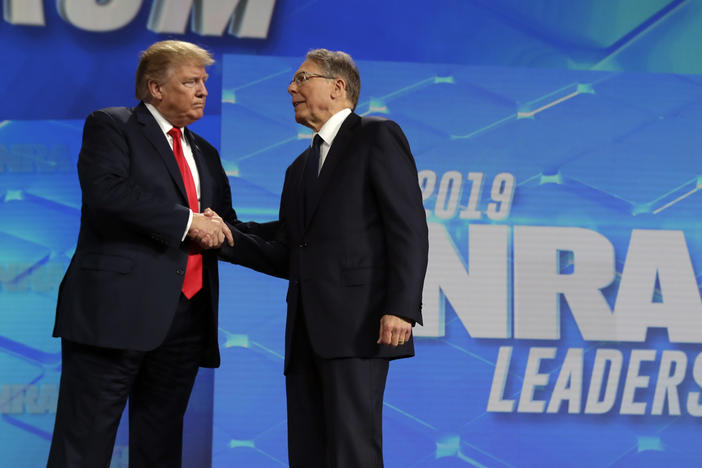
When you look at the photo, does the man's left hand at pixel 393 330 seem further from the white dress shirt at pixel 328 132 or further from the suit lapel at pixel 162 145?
the suit lapel at pixel 162 145

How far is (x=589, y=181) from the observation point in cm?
367

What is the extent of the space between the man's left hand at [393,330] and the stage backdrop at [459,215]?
1.43 meters

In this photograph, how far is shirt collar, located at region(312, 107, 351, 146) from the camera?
2359mm

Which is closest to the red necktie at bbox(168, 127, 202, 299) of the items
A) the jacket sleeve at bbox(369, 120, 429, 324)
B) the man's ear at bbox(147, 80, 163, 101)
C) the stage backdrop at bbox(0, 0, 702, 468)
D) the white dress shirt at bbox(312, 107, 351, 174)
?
the man's ear at bbox(147, 80, 163, 101)

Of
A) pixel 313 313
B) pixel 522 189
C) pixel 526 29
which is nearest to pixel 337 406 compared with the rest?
pixel 313 313

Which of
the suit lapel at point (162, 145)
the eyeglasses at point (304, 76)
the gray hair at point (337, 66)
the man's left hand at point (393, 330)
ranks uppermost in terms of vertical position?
the gray hair at point (337, 66)

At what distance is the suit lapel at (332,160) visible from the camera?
7.48 ft

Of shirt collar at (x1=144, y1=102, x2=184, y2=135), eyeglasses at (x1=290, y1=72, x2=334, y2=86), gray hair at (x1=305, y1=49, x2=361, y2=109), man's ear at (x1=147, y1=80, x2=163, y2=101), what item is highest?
gray hair at (x1=305, y1=49, x2=361, y2=109)

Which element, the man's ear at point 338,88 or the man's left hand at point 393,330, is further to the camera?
the man's ear at point 338,88

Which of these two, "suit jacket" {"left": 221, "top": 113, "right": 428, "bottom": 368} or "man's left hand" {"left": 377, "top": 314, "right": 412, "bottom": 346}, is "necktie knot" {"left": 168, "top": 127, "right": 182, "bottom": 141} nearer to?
"suit jacket" {"left": 221, "top": 113, "right": 428, "bottom": 368}

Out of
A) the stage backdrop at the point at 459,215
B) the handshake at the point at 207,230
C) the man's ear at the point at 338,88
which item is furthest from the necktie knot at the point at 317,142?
the stage backdrop at the point at 459,215

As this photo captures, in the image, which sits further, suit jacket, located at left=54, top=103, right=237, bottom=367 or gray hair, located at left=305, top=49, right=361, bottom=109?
gray hair, located at left=305, top=49, right=361, bottom=109

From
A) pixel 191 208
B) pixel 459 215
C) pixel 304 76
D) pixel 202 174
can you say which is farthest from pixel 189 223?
pixel 459 215

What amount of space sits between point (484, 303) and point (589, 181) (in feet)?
2.36
